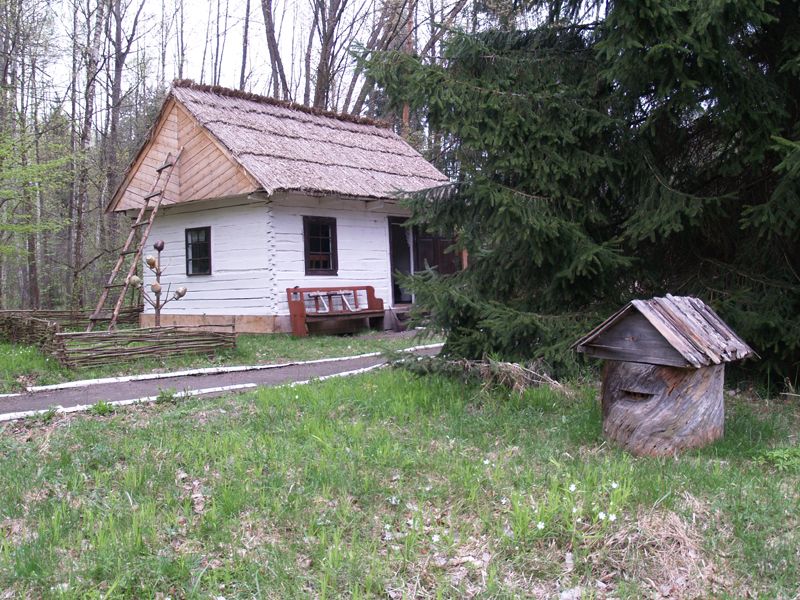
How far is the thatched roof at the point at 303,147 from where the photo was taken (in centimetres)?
1456

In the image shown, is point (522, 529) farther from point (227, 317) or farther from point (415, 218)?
point (227, 317)

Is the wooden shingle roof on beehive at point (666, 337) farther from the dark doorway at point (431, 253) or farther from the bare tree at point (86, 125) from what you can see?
the bare tree at point (86, 125)

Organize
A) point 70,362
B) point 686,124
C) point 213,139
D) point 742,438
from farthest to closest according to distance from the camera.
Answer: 1. point 213,139
2. point 70,362
3. point 686,124
4. point 742,438

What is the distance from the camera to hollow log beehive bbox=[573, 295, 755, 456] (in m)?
4.71

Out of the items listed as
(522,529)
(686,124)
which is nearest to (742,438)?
(522,529)

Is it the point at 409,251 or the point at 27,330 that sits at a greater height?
the point at 409,251

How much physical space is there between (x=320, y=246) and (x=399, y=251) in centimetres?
292

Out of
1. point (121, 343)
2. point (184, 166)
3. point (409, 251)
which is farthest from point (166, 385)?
point (409, 251)

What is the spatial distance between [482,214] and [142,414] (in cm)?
402

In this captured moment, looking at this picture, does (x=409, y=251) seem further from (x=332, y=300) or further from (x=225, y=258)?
(x=225, y=258)

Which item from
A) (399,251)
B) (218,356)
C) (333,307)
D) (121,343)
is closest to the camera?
(121,343)

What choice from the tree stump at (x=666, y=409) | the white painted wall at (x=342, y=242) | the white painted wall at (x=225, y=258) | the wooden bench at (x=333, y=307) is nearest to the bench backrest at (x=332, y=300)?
the wooden bench at (x=333, y=307)

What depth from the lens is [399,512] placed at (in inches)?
157

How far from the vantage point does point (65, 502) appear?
4137 millimetres
